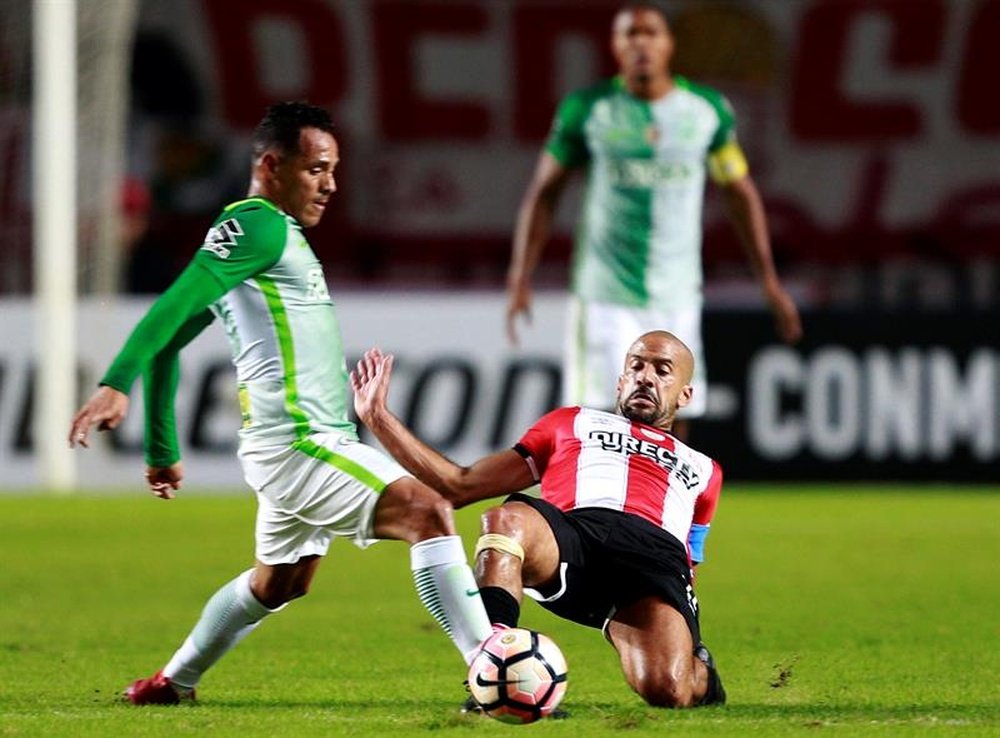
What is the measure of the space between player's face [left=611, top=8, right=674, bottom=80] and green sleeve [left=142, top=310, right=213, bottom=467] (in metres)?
3.57

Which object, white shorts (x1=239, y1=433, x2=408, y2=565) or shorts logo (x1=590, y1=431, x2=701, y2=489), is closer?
white shorts (x1=239, y1=433, x2=408, y2=565)

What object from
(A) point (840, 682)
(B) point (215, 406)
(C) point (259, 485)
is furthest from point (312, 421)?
(B) point (215, 406)

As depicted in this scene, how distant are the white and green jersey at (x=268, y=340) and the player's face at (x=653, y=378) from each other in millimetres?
893

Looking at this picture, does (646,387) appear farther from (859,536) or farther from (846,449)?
(846,449)

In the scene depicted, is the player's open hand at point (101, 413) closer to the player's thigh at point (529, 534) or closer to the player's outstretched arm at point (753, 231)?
the player's thigh at point (529, 534)

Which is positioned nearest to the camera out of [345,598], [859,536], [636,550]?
[636,550]

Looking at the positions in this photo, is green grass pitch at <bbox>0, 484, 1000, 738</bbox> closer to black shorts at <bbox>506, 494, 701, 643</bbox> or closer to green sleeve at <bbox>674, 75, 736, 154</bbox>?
black shorts at <bbox>506, 494, 701, 643</bbox>

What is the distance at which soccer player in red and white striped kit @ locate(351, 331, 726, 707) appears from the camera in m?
5.14

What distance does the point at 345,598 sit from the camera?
8.22 metres

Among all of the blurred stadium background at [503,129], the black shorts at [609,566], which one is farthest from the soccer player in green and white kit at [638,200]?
the blurred stadium background at [503,129]

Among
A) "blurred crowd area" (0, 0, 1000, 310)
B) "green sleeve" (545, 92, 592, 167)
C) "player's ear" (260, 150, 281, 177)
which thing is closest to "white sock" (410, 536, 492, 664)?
"player's ear" (260, 150, 281, 177)

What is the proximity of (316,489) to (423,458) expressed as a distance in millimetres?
439

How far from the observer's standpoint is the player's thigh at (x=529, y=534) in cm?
516

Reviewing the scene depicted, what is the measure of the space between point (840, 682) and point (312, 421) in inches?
67.5
